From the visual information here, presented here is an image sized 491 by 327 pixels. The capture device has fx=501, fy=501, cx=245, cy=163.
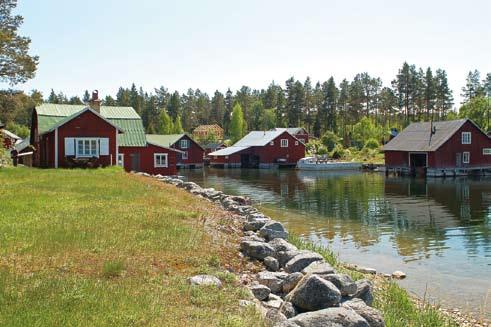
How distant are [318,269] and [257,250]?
2.67 meters

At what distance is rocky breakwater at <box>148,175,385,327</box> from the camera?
6551 millimetres

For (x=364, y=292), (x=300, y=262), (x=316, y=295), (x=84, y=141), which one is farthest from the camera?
(x=84, y=141)

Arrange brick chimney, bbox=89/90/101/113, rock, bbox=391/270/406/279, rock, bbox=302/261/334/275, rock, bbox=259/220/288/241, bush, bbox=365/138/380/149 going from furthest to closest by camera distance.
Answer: bush, bbox=365/138/380/149 → brick chimney, bbox=89/90/101/113 → rock, bbox=259/220/288/241 → rock, bbox=391/270/406/279 → rock, bbox=302/261/334/275

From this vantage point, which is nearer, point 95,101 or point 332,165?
point 95,101

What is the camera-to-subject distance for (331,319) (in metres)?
6.41

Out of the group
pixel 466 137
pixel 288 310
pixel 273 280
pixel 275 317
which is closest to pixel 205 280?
pixel 288 310

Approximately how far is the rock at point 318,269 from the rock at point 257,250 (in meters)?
1.93

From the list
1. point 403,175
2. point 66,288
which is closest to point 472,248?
point 66,288

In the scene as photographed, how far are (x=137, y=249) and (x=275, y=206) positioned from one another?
19.8 m

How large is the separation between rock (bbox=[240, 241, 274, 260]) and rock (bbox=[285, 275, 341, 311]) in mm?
3775

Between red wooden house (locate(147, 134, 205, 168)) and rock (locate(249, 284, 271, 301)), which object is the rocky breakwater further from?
red wooden house (locate(147, 134, 205, 168))

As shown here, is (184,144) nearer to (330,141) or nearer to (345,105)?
(330,141)

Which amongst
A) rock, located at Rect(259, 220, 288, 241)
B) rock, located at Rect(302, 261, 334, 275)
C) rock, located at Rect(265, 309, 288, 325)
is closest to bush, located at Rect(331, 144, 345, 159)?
rock, located at Rect(259, 220, 288, 241)

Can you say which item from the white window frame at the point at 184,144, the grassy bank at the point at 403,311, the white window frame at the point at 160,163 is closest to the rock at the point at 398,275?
the grassy bank at the point at 403,311
